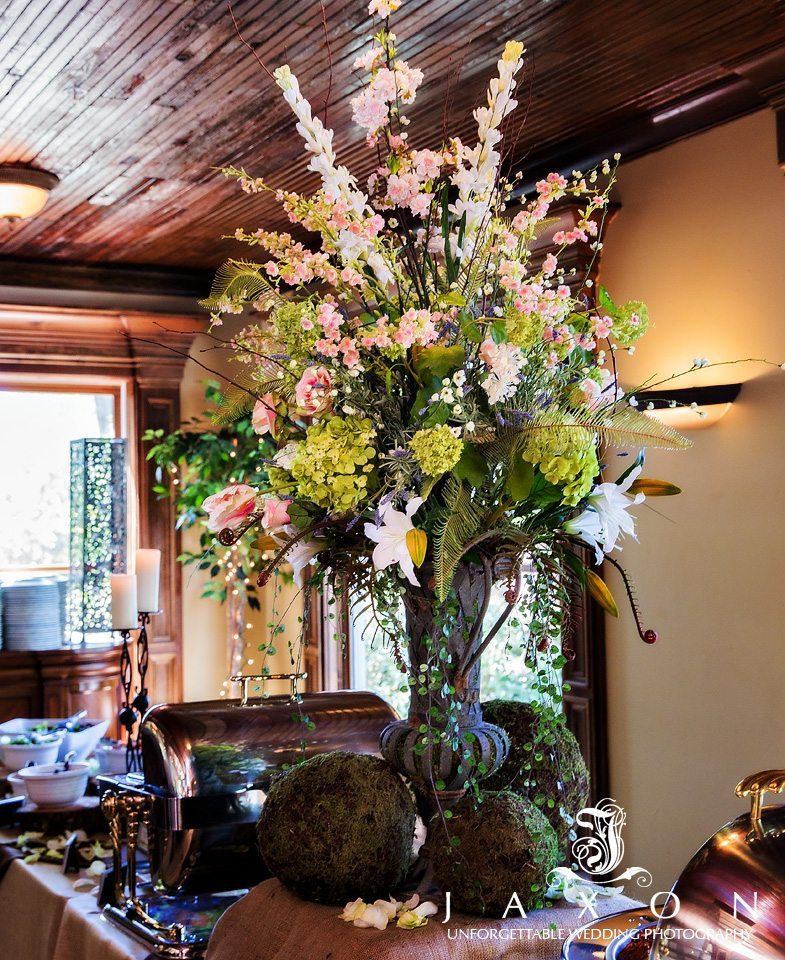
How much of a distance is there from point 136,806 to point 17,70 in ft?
6.37

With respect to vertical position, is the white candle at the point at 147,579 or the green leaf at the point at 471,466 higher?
the green leaf at the point at 471,466

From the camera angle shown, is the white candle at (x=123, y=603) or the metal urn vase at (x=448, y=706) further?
the white candle at (x=123, y=603)

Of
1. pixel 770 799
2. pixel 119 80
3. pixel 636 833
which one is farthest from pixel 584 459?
pixel 636 833

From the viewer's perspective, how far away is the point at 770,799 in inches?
112

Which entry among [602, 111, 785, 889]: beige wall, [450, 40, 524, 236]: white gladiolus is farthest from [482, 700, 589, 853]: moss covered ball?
[602, 111, 785, 889]: beige wall

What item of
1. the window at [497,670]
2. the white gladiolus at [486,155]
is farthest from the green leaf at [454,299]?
the window at [497,670]

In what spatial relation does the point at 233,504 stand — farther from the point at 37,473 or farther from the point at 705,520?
the point at 37,473

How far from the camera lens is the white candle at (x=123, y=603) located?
3.28m

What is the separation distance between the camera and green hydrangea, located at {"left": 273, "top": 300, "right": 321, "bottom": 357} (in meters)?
1.43

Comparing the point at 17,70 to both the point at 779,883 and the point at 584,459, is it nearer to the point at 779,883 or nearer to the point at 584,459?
the point at 584,459

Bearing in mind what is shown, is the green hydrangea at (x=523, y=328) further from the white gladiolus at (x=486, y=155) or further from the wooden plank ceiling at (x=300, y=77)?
the wooden plank ceiling at (x=300, y=77)

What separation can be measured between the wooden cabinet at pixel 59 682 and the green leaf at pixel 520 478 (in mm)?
4166

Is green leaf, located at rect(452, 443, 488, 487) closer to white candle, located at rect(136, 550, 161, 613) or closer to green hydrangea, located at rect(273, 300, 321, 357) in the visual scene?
green hydrangea, located at rect(273, 300, 321, 357)

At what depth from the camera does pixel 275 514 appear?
4.67 ft
